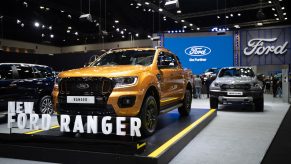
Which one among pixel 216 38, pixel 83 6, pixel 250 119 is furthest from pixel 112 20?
pixel 250 119

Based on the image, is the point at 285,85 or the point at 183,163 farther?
the point at 285,85

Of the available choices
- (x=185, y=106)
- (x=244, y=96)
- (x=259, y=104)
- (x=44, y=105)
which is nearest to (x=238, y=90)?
(x=244, y=96)

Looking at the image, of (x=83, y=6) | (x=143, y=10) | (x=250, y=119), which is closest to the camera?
(x=250, y=119)

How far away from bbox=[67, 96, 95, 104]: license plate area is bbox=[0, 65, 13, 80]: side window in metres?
3.76

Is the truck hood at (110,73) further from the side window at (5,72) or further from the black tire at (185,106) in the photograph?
the side window at (5,72)

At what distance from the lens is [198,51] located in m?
19.7

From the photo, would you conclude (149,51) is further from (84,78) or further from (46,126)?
(46,126)

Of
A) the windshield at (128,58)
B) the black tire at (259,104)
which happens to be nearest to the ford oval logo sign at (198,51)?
the black tire at (259,104)

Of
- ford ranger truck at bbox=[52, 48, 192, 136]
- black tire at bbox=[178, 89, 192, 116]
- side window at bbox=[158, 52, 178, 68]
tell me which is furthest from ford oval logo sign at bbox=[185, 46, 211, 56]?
ford ranger truck at bbox=[52, 48, 192, 136]

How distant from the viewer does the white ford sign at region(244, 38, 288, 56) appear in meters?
19.7

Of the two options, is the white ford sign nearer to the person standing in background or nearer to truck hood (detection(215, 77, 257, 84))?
the person standing in background

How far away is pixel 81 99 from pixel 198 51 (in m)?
16.1

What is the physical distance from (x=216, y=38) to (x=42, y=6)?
11.2 meters

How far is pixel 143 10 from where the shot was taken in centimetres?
2152
